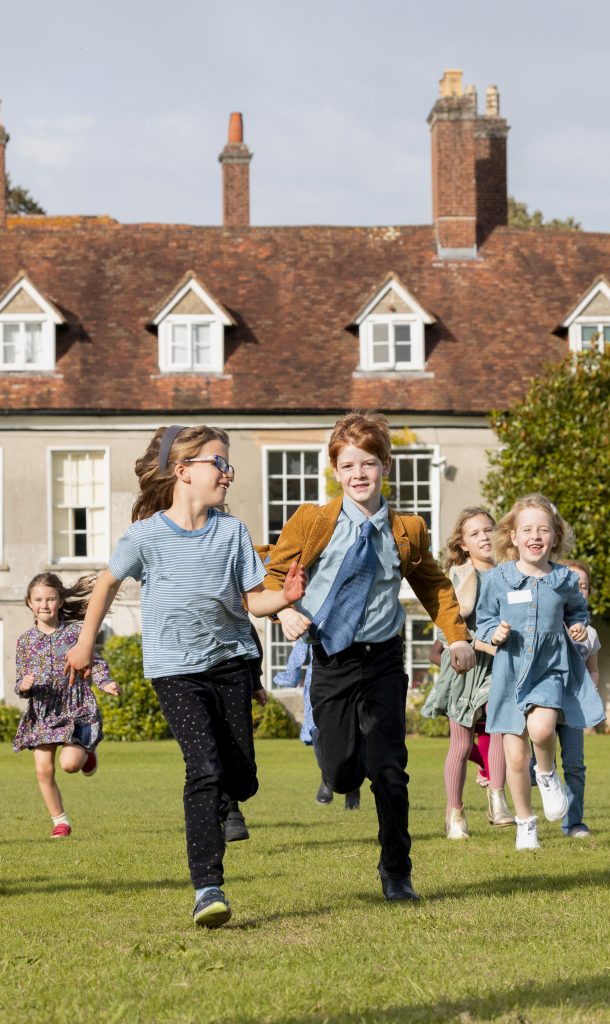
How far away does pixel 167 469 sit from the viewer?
659 cm

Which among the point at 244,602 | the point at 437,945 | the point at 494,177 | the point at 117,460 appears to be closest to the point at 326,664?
the point at 244,602

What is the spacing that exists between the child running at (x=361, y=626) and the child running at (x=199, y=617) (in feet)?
0.84

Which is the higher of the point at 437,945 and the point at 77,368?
the point at 77,368

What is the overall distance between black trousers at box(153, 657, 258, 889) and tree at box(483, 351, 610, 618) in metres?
20.4

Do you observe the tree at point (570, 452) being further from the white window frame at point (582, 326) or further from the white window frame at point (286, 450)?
the white window frame at point (286, 450)

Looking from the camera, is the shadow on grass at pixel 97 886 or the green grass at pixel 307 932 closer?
the green grass at pixel 307 932

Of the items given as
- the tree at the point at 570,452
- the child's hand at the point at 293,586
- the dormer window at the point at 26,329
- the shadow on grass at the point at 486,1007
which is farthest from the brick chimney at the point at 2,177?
the shadow on grass at the point at 486,1007

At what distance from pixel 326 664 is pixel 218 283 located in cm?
2489

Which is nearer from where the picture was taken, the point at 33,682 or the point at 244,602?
the point at 244,602

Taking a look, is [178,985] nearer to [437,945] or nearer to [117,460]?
[437,945]

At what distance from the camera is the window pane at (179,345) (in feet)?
95.5

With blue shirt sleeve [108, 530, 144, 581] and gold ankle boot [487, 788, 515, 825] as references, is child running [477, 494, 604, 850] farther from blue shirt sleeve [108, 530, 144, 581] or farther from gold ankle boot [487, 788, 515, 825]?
blue shirt sleeve [108, 530, 144, 581]

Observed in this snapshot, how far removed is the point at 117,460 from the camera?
28.8m

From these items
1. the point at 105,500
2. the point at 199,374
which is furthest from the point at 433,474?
the point at 105,500
